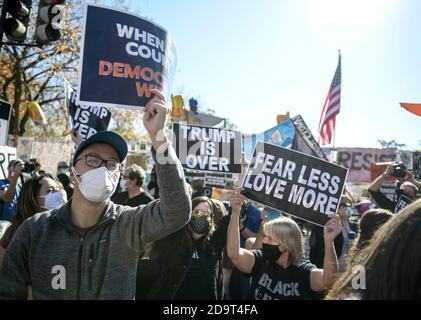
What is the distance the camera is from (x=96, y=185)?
2.20 metres

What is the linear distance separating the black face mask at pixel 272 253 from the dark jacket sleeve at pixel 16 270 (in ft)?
6.60

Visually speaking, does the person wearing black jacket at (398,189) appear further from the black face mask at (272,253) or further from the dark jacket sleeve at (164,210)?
the dark jacket sleeve at (164,210)

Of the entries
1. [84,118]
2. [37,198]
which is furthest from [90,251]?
[84,118]

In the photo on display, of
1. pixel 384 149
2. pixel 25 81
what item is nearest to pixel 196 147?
pixel 384 149

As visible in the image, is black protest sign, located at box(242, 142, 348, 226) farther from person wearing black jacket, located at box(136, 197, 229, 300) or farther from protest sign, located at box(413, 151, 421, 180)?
protest sign, located at box(413, 151, 421, 180)

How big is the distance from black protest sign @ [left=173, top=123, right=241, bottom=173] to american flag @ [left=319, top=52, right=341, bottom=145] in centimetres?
794

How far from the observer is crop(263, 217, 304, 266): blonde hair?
3.50 meters

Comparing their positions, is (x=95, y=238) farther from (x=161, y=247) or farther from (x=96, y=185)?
(x=161, y=247)

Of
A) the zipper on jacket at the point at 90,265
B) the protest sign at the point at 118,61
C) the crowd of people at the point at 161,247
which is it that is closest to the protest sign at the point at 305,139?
the crowd of people at the point at 161,247

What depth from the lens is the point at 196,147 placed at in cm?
620

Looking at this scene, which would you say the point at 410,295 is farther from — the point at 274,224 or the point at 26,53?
the point at 26,53

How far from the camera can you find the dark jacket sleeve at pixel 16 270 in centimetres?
205
